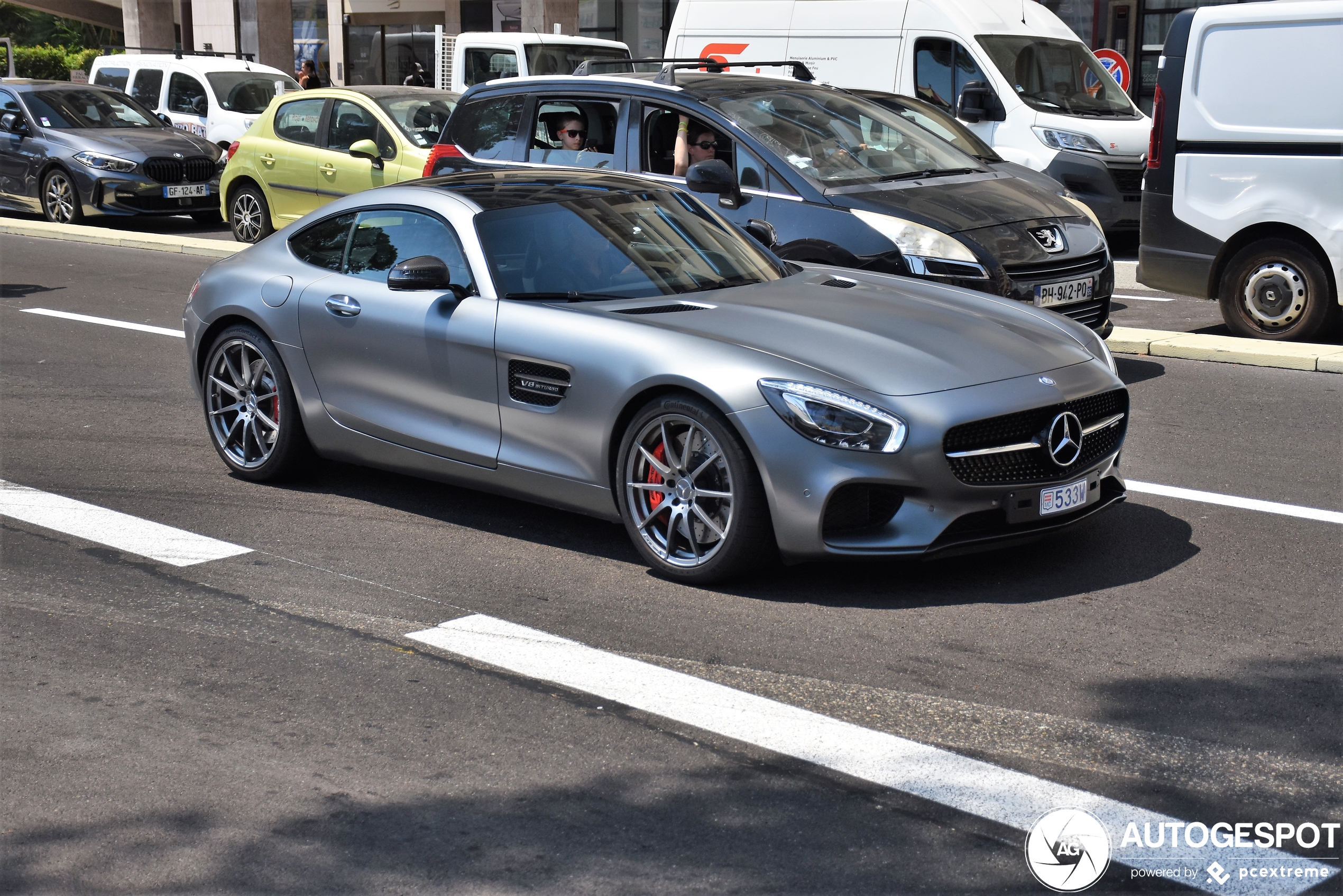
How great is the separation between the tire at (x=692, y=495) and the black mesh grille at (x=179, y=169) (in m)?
14.4

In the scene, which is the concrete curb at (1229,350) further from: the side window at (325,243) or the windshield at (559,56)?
the windshield at (559,56)

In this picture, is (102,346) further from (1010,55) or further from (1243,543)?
(1010,55)

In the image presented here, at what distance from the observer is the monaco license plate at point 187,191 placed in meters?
18.5

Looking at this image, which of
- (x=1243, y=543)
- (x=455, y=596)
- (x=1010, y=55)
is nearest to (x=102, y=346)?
(x=455, y=596)

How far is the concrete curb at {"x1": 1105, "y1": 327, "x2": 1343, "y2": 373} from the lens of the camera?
951 cm

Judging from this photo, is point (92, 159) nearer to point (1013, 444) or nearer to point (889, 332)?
point (889, 332)

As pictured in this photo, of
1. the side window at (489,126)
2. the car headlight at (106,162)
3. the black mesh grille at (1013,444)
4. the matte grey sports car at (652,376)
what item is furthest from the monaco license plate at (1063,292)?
the car headlight at (106,162)

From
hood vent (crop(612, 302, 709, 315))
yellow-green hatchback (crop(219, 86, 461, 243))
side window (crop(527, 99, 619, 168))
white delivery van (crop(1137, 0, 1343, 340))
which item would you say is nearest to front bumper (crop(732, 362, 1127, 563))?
hood vent (crop(612, 302, 709, 315))

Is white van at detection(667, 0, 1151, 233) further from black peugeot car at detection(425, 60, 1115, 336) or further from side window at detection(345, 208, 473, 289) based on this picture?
side window at detection(345, 208, 473, 289)

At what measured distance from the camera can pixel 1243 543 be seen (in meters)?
5.95

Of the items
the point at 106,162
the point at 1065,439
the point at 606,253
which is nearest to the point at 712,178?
the point at 606,253

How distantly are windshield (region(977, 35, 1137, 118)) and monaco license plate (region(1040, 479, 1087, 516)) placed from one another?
Result: 420 inches

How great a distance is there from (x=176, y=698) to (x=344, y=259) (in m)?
2.69

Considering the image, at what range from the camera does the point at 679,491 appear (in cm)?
550
